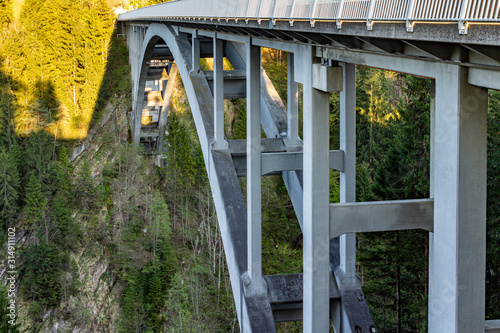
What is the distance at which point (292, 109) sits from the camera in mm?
14422

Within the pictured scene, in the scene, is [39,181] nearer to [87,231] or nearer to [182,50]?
[87,231]

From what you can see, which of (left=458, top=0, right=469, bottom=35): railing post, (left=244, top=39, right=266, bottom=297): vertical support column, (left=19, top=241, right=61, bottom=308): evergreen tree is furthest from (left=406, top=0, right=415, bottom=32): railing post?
(left=19, top=241, right=61, bottom=308): evergreen tree

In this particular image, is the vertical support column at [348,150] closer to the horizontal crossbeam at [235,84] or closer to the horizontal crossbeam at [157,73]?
the horizontal crossbeam at [235,84]

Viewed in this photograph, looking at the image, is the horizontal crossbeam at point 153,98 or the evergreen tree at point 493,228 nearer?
the evergreen tree at point 493,228

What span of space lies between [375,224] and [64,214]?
104 feet

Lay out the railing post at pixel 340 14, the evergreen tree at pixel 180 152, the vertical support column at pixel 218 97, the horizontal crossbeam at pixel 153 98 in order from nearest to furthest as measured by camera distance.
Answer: the railing post at pixel 340 14 → the vertical support column at pixel 218 97 → the horizontal crossbeam at pixel 153 98 → the evergreen tree at pixel 180 152

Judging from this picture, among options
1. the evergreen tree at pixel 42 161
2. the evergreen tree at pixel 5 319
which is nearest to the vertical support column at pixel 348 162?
the evergreen tree at pixel 5 319

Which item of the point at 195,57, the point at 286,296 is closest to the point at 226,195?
the point at 286,296

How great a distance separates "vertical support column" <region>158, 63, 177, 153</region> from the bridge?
17.0 meters

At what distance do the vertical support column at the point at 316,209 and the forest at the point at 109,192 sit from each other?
12291 millimetres

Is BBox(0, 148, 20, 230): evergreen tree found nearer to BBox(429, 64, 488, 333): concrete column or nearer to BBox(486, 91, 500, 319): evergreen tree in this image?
BBox(486, 91, 500, 319): evergreen tree

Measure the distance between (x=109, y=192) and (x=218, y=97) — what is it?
25713 mm

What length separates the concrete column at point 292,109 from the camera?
13.7 metres

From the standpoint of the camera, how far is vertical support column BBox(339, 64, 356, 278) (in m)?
11.1
